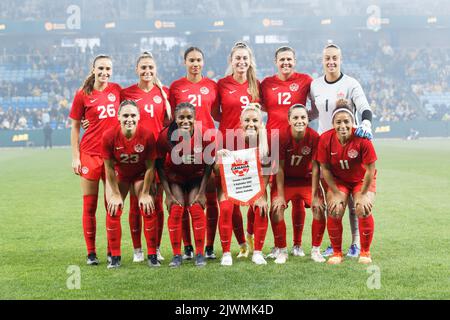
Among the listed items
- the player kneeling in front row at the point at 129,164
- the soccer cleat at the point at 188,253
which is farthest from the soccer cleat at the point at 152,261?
the soccer cleat at the point at 188,253

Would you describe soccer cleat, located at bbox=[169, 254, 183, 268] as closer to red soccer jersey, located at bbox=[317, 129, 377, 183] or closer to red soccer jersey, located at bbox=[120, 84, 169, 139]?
red soccer jersey, located at bbox=[120, 84, 169, 139]

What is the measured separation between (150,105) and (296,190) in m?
1.57

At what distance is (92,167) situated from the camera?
609 centimetres

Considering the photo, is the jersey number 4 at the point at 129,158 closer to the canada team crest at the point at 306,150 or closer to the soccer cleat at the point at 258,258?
the soccer cleat at the point at 258,258

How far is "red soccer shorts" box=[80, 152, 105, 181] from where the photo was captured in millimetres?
6090

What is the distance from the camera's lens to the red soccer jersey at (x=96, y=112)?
6.12 metres

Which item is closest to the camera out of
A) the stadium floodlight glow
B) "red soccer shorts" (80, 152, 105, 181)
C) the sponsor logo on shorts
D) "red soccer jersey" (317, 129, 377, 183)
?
"red soccer jersey" (317, 129, 377, 183)

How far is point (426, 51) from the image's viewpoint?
42.3 meters

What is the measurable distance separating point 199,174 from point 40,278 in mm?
1637

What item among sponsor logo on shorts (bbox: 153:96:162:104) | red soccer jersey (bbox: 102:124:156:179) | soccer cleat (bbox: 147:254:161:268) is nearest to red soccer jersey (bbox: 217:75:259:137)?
sponsor logo on shorts (bbox: 153:96:162:104)

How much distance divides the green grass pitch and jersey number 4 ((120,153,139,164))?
932 millimetres

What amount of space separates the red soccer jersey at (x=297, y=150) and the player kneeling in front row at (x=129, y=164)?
46.9 inches

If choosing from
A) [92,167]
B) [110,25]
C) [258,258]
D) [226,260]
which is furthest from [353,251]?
[110,25]
